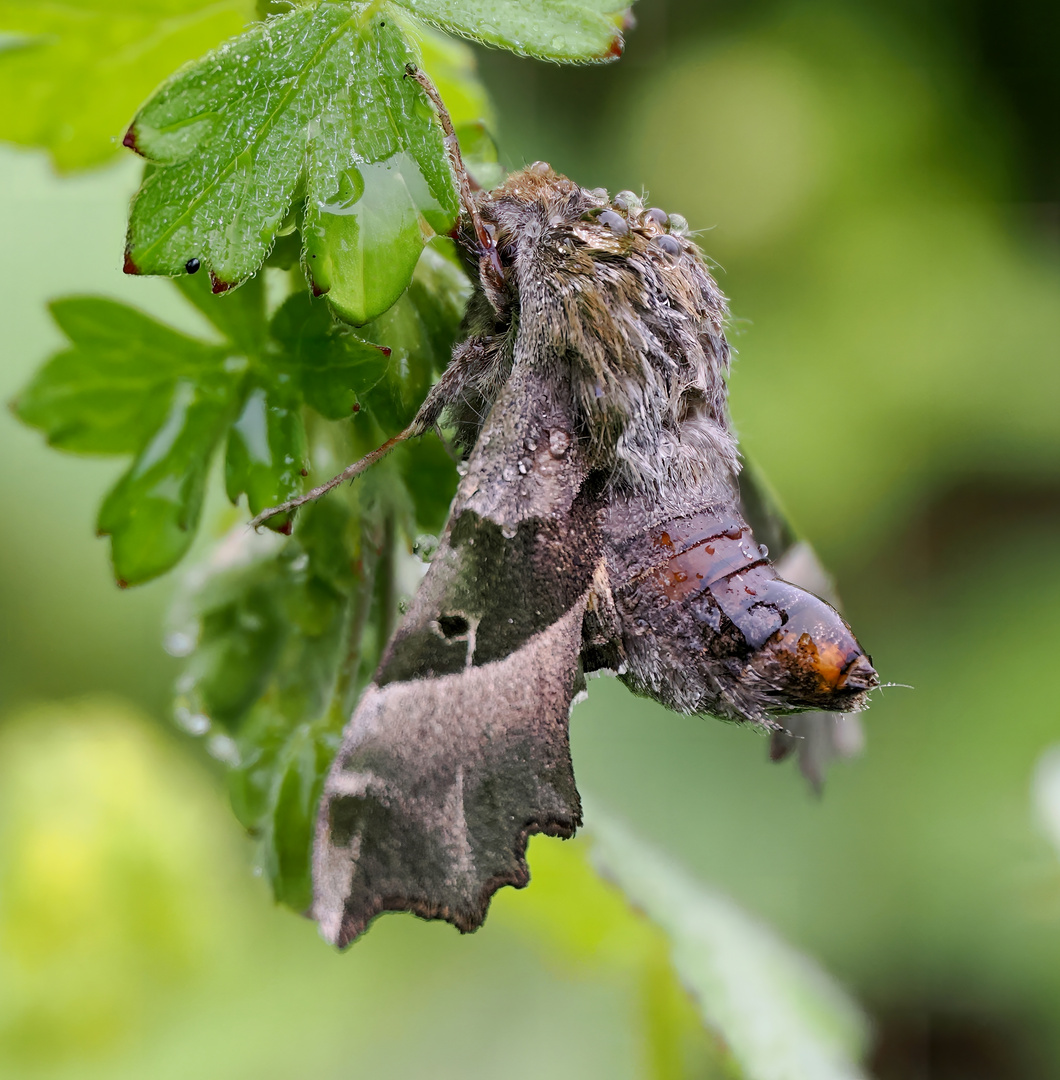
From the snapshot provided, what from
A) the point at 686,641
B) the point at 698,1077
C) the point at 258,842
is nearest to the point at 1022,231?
the point at 698,1077

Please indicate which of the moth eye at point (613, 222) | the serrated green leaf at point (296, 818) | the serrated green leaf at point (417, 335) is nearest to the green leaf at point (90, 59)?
the serrated green leaf at point (417, 335)

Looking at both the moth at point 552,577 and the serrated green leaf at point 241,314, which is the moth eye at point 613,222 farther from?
the serrated green leaf at point 241,314

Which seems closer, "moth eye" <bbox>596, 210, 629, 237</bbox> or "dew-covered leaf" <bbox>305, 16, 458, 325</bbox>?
"dew-covered leaf" <bbox>305, 16, 458, 325</bbox>

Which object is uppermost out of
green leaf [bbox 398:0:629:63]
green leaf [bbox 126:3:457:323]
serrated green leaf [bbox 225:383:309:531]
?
green leaf [bbox 398:0:629:63]

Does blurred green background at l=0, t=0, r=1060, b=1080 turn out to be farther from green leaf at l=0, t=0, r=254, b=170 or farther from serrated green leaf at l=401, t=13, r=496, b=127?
serrated green leaf at l=401, t=13, r=496, b=127

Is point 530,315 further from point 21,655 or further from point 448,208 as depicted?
point 21,655

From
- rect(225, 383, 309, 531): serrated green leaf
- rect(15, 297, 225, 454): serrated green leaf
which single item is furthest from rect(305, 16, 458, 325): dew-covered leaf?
rect(15, 297, 225, 454): serrated green leaf

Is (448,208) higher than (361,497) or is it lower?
higher

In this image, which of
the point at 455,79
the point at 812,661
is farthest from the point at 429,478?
the point at 455,79
